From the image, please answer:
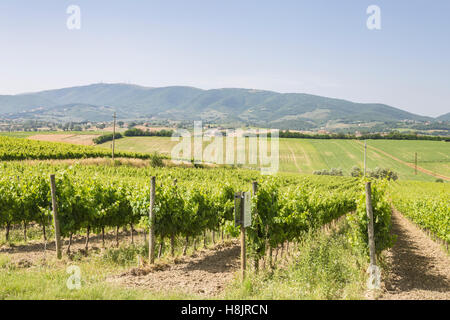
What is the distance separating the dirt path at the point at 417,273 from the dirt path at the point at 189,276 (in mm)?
3625

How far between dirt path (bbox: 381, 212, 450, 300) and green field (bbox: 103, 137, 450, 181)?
5560 centimetres

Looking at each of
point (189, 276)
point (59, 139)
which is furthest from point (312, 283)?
point (59, 139)

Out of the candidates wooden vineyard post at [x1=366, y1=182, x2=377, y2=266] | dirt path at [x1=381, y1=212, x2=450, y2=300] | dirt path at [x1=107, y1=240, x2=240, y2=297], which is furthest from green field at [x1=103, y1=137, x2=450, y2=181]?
wooden vineyard post at [x1=366, y1=182, x2=377, y2=266]

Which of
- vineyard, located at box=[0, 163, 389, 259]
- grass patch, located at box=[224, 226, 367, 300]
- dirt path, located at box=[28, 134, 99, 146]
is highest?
dirt path, located at box=[28, 134, 99, 146]

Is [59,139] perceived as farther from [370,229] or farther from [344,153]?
[370,229]

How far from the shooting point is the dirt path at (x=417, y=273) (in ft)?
23.2

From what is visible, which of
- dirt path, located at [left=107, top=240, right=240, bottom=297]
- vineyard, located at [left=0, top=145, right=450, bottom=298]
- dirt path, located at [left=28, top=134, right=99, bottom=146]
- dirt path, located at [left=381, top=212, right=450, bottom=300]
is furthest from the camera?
dirt path, located at [left=28, top=134, right=99, bottom=146]

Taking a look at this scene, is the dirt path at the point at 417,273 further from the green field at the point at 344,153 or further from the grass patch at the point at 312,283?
the green field at the point at 344,153

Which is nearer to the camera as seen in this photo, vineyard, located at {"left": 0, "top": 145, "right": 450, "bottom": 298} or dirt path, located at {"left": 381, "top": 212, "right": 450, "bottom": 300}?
dirt path, located at {"left": 381, "top": 212, "right": 450, "bottom": 300}

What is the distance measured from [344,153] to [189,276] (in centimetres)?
8685

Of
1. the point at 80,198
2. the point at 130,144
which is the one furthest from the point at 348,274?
the point at 130,144

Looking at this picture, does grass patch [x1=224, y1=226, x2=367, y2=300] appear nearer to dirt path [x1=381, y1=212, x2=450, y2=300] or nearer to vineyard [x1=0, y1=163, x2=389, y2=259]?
dirt path [x1=381, y1=212, x2=450, y2=300]

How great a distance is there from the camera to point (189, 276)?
25.9 feet

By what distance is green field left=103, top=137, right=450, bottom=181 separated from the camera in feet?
243
